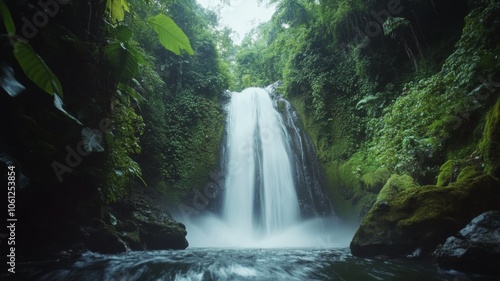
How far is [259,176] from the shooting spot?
38.4 ft

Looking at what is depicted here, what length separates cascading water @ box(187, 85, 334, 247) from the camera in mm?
9984

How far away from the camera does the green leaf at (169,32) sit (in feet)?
16.7

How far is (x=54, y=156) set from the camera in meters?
3.82

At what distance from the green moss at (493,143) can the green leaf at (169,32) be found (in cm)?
550

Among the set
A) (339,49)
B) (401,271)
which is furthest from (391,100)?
(401,271)

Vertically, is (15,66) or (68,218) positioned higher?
(15,66)

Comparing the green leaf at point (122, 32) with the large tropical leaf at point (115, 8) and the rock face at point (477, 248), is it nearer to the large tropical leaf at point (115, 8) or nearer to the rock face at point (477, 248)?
the large tropical leaf at point (115, 8)

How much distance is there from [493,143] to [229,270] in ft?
15.3

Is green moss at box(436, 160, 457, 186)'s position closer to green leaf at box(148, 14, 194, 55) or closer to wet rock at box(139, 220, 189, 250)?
green leaf at box(148, 14, 194, 55)

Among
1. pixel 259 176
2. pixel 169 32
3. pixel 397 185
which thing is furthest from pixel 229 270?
pixel 259 176

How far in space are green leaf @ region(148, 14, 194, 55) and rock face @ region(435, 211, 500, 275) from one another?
17.2ft

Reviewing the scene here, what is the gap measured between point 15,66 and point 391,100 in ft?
36.1

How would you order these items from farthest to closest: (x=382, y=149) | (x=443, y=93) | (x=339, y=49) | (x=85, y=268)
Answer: (x=339, y=49) → (x=382, y=149) → (x=443, y=93) → (x=85, y=268)

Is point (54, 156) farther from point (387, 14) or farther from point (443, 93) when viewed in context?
point (387, 14)
